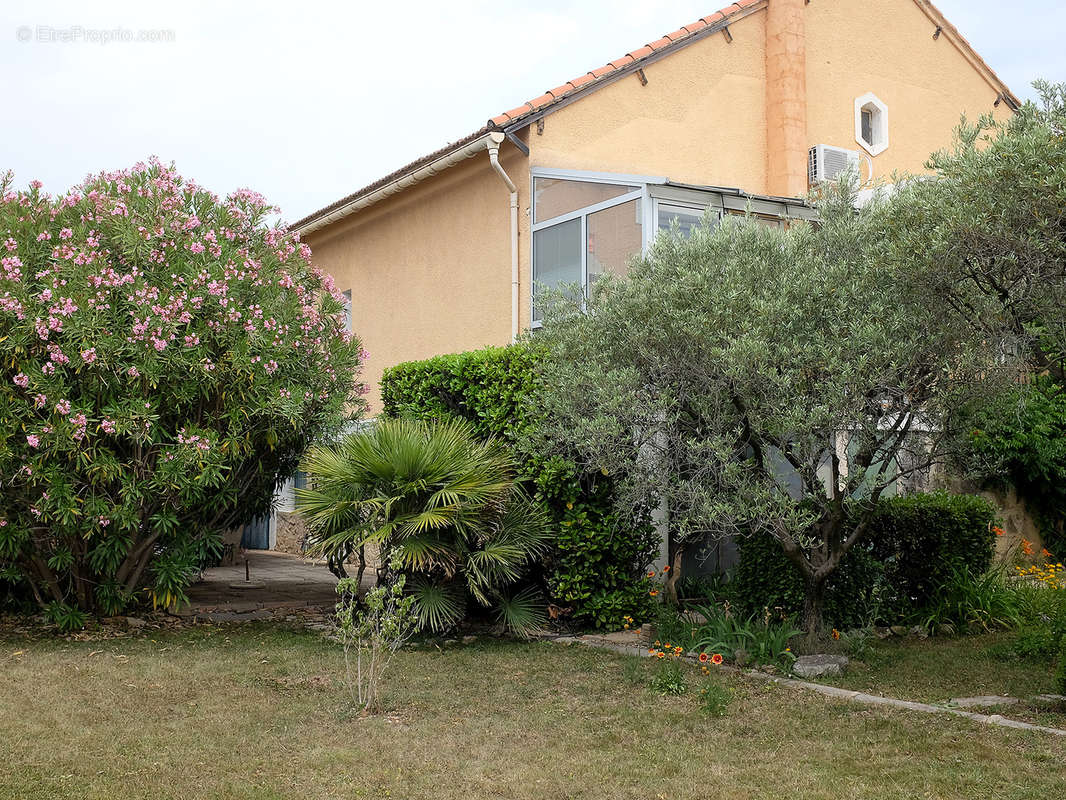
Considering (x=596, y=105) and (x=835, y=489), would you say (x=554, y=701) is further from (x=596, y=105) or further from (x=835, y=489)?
(x=596, y=105)

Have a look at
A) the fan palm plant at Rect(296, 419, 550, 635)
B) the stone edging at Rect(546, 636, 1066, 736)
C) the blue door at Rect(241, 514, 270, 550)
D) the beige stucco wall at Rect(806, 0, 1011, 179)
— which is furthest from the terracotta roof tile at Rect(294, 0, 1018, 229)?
the blue door at Rect(241, 514, 270, 550)

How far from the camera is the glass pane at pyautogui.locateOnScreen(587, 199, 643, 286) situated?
10.6m

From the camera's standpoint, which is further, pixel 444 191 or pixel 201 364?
pixel 444 191

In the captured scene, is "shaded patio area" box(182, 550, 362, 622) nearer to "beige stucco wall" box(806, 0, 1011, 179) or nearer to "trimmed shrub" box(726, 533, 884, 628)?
"trimmed shrub" box(726, 533, 884, 628)

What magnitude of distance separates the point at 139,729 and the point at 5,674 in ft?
7.92

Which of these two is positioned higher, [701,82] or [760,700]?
[701,82]

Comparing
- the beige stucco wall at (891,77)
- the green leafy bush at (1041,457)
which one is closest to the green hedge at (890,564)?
the green leafy bush at (1041,457)

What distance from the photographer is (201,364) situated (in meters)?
9.02

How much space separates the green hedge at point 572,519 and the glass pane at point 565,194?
2.57 meters

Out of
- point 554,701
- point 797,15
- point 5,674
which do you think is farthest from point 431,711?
point 797,15

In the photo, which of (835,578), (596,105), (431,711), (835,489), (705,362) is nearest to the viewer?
(431,711)

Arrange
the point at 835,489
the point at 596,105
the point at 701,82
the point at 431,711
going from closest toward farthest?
the point at 431,711
the point at 835,489
the point at 596,105
the point at 701,82

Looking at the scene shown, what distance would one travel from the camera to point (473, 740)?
230 inches

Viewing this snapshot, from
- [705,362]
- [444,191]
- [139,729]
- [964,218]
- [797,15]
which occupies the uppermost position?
[797,15]
